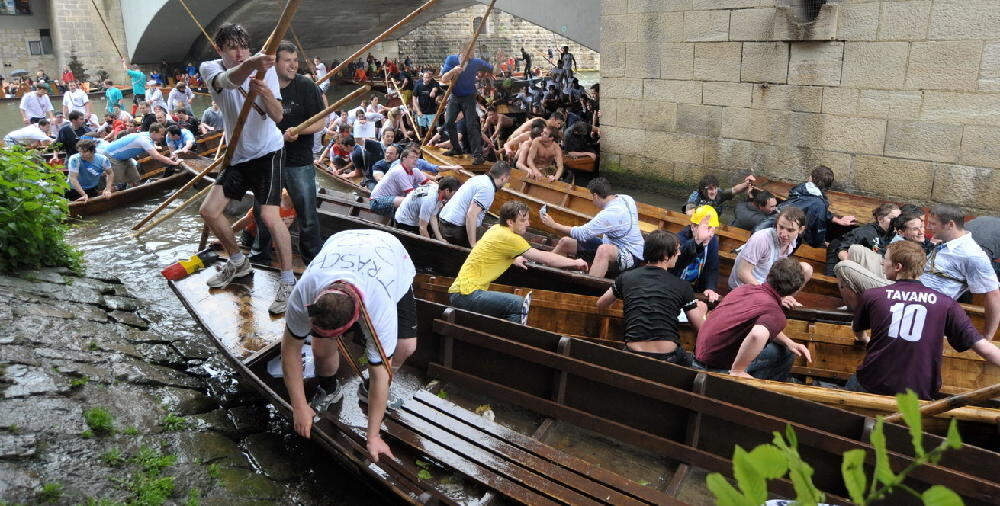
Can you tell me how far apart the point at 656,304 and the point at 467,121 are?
7992mm

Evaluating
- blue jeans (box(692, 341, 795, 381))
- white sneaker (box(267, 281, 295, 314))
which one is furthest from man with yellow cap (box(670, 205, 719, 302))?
white sneaker (box(267, 281, 295, 314))

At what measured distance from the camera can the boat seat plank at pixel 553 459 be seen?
3.53m

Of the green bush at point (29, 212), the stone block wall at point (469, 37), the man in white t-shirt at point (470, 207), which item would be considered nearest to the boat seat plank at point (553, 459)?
the man in white t-shirt at point (470, 207)

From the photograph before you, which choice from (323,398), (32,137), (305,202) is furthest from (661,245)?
(32,137)

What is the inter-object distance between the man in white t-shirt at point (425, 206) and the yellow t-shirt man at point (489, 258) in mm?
2033

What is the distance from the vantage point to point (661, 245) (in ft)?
14.7

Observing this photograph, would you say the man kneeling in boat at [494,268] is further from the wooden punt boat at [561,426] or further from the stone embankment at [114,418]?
the stone embankment at [114,418]

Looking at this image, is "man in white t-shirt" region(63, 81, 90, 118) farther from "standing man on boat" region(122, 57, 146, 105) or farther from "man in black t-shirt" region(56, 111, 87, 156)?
"man in black t-shirt" region(56, 111, 87, 156)

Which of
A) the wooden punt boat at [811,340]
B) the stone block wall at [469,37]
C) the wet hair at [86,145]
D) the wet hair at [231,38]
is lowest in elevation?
the wooden punt boat at [811,340]

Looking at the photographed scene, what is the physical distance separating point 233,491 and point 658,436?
8.59ft

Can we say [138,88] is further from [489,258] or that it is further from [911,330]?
[911,330]

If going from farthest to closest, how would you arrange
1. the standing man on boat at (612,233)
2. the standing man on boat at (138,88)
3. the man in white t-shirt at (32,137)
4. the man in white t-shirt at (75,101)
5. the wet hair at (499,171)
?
1. the standing man on boat at (138,88)
2. the man in white t-shirt at (75,101)
3. the man in white t-shirt at (32,137)
4. the wet hair at (499,171)
5. the standing man on boat at (612,233)

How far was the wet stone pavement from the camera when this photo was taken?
12.4ft

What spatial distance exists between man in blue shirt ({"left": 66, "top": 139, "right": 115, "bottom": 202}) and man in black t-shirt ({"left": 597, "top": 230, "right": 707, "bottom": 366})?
8469 millimetres
